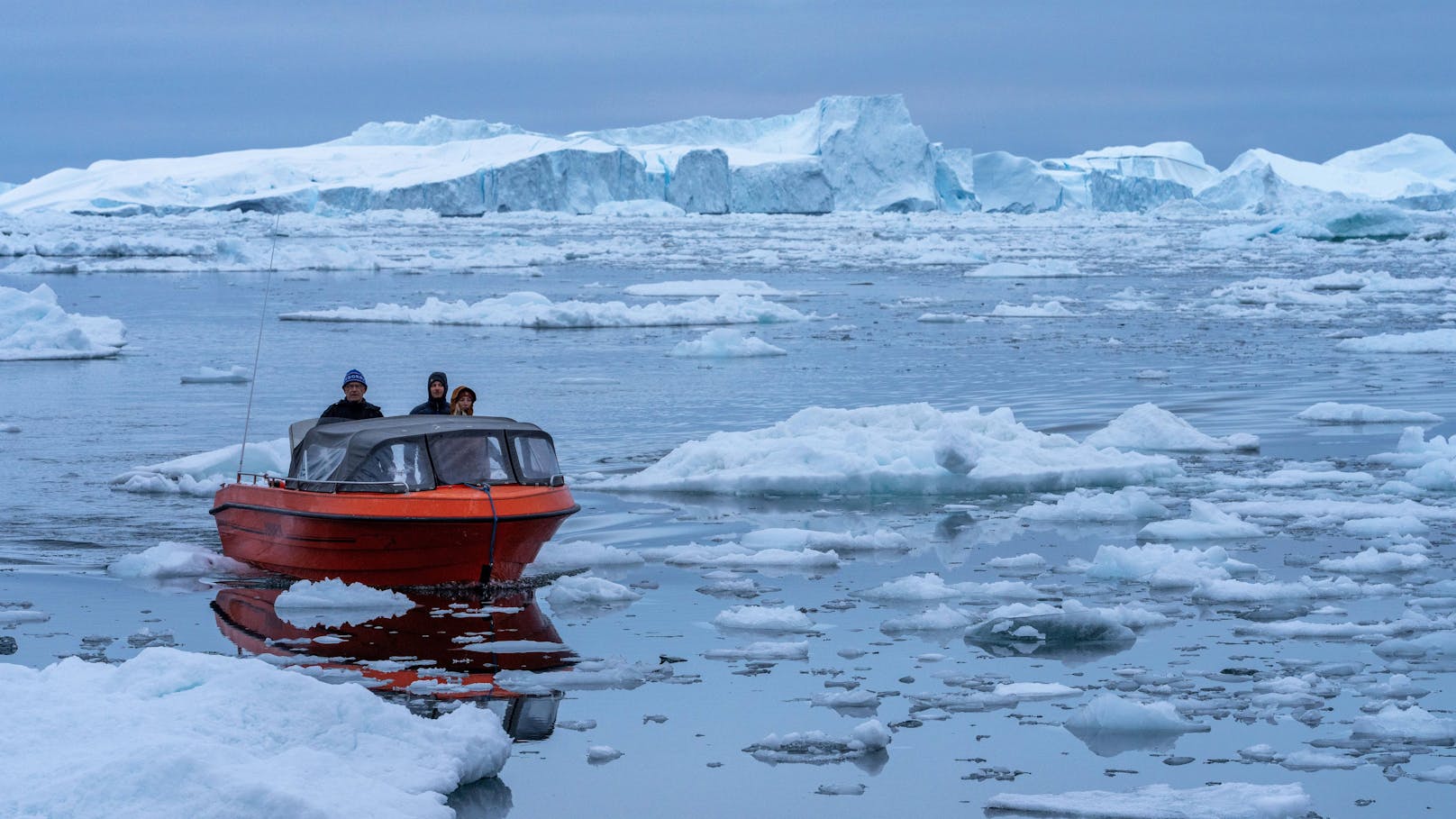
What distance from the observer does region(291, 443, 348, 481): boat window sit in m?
9.34

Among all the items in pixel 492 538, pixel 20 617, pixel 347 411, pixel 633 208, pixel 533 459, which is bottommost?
pixel 20 617

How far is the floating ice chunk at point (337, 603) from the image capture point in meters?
8.68

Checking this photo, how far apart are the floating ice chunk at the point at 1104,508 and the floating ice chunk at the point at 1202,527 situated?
46 centimetres

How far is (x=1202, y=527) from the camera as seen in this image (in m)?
10.3

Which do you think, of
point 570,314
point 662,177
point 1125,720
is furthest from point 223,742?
point 662,177

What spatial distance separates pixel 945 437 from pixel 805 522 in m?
1.35

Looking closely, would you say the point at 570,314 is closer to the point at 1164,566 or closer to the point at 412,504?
the point at 412,504

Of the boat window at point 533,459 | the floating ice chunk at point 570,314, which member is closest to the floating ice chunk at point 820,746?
the boat window at point 533,459

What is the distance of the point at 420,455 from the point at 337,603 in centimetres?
94

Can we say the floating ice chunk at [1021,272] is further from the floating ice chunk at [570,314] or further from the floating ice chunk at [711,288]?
the floating ice chunk at [570,314]

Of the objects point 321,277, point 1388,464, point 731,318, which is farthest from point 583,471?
point 321,277

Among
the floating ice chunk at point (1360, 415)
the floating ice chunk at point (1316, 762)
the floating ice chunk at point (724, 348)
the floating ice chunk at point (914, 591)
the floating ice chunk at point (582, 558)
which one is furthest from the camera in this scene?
the floating ice chunk at point (724, 348)

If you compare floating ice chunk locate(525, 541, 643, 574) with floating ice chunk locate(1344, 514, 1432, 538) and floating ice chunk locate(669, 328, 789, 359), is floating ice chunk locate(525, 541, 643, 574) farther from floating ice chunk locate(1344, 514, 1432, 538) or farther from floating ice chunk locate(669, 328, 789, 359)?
floating ice chunk locate(669, 328, 789, 359)

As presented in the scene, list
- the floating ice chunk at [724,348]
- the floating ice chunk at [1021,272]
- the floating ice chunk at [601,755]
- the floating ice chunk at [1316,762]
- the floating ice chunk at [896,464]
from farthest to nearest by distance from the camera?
1. the floating ice chunk at [1021,272]
2. the floating ice chunk at [724,348]
3. the floating ice chunk at [896,464]
4. the floating ice chunk at [601,755]
5. the floating ice chunk at [1316,762]
